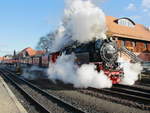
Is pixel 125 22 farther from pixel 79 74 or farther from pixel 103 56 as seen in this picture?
pixel 79 74

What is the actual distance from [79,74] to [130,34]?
25544mm

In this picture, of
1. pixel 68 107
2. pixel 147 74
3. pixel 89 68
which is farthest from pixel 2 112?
pixel 147 74

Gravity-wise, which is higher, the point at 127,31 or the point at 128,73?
the point at 127,31

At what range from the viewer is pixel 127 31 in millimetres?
37625

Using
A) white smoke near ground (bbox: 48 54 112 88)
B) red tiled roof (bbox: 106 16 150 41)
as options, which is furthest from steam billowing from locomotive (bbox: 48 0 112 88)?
red tiled roof (bbox: 106 16 150 41)

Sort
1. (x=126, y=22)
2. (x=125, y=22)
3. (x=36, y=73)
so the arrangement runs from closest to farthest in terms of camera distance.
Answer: (x=36, y=73) < (x=125, y=22) < (x=126, y=22)

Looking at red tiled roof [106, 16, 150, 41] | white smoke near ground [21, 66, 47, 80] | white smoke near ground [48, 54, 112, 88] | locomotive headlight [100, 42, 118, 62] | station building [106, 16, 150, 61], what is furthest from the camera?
station building [106, 16, 150, 61]

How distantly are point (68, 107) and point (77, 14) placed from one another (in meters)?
7.27

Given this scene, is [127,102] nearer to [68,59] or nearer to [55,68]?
[68,59]

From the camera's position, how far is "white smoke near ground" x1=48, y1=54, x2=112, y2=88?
1279 cm

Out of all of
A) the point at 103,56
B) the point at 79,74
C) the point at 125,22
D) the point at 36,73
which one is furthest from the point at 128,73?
the point at 125,22

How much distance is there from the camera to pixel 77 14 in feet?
46.3

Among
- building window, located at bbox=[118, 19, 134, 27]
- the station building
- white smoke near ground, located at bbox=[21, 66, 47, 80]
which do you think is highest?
building window, located at bbox=[118, 19, 134, 27]

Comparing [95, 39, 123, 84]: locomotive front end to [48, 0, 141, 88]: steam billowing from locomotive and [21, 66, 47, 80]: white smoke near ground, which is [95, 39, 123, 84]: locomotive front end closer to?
[48, 0, 141, 88]: steam billowing from locomotive
